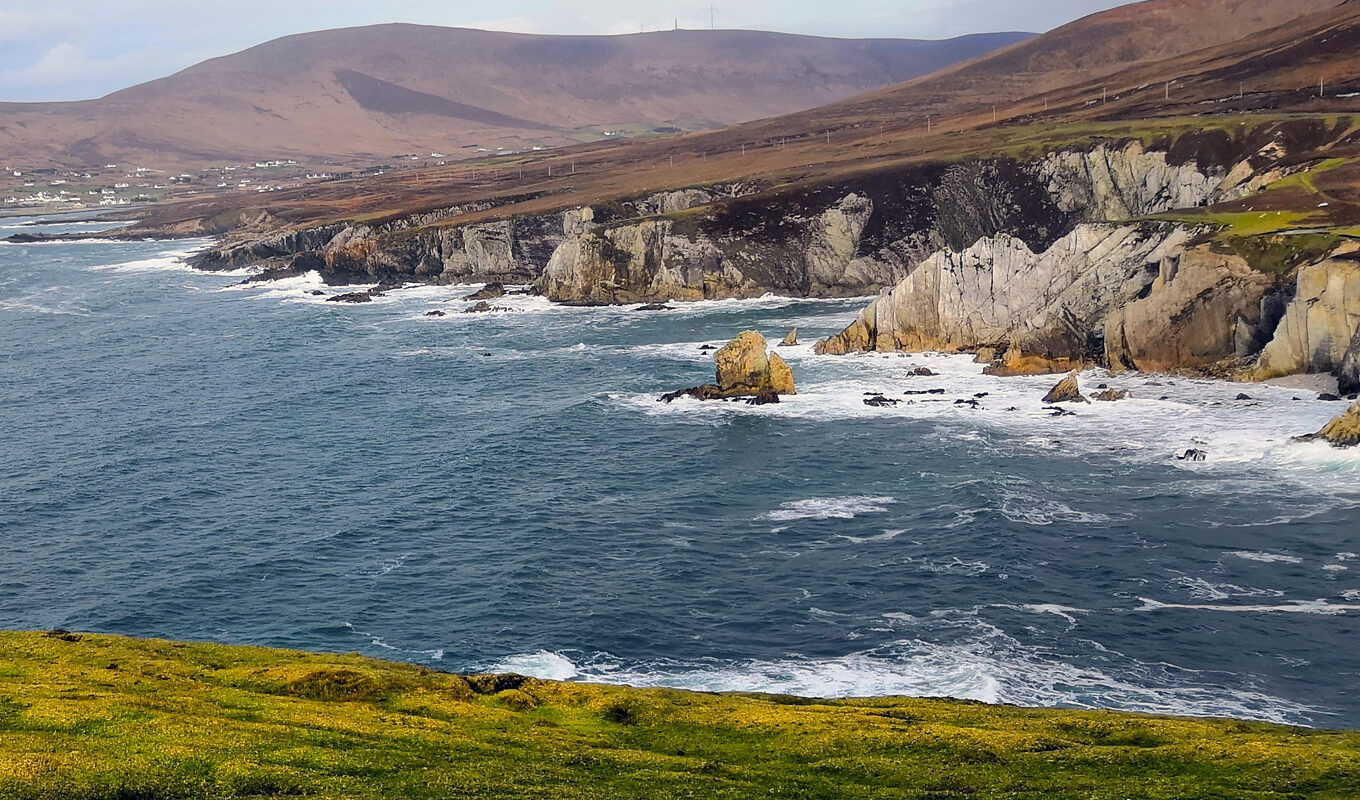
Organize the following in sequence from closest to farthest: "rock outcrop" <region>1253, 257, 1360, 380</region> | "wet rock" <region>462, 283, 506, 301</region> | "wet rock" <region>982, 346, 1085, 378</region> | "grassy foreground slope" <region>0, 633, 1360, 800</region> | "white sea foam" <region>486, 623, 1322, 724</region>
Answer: "grassy foreground slope" <region>0, 633, 1360, 800</region> → "white sea foam" <region>486, 623, 1322, 724</region> → "rock outcrop" <region>1253, 257, 1360, 380</region> → "wet rock" <region>982, 346, 1085, 378</region> → "wet rock" <region>462, 283, 506, 301</region>

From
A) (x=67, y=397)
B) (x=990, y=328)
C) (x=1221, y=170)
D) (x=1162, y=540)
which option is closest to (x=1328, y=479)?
(x=1162, y=540)

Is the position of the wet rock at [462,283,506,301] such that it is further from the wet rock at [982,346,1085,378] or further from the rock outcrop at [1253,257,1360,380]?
the rock outcrop at [1253,257,1360,380]

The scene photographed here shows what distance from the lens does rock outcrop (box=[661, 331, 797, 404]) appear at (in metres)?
111

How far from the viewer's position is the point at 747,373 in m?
111

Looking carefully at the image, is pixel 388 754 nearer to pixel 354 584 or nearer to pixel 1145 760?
pixel 1145 760

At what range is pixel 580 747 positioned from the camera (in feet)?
131

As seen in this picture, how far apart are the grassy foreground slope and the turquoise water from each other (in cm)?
1116

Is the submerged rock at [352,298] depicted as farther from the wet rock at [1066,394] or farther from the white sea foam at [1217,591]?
the white sea foam at [1217,591]

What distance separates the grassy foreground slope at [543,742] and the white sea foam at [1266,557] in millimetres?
24742

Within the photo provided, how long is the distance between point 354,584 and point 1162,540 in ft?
153

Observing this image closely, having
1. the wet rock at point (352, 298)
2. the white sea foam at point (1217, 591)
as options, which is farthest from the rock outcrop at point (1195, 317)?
the wet rock at point (352, 298)

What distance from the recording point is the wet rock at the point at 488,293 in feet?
614

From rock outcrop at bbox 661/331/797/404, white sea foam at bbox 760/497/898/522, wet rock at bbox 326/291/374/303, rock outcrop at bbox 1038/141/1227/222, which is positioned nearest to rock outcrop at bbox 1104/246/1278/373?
rock outcrop at bbox 661/331/797/404

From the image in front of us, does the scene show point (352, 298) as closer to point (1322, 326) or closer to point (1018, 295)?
point (1018, 295)
